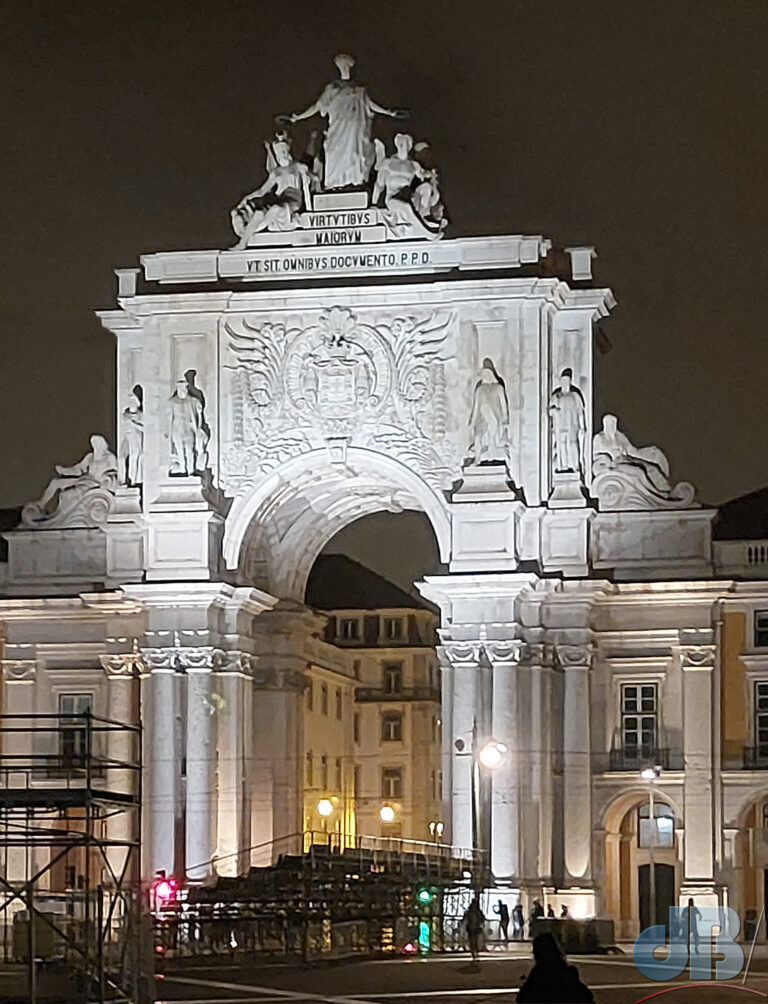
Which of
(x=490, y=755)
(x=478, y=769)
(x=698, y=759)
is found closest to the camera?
(x=490, y=755)

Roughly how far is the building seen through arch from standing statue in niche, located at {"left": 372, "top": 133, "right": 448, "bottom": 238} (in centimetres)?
7

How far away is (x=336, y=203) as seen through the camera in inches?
2650

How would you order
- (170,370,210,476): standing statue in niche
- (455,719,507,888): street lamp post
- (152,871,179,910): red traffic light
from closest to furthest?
1. (455,719,507,888): street lamp post
2. (152,871,179,910): red traffic light
3. (170,370,210,476): standing statue in niche

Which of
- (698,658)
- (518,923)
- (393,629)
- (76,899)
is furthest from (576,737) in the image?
(393,629)

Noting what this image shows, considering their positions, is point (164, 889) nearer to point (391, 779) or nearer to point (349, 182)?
point (349, 182)

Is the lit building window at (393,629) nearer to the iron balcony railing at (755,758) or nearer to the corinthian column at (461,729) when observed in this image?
the iron balcony railing at (755,758)

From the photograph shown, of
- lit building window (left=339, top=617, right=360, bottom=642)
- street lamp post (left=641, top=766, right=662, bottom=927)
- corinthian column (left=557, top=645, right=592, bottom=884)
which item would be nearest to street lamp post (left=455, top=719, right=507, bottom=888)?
corinthian column (left=557, top=645, right=592, bottom=884)

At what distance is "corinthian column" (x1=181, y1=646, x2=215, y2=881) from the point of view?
6581 cm

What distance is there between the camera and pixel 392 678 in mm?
102625

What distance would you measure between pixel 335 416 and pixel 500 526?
512cm

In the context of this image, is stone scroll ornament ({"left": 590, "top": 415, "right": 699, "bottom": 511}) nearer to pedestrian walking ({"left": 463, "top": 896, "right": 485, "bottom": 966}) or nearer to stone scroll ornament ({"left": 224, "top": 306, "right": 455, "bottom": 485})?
stone scroll ornament ({"left": 224, "top": 306, "right": 455, "bottom": 485})

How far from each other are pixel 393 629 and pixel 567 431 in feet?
126

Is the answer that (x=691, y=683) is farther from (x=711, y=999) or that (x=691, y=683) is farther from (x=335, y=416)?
(x=711, y=999)

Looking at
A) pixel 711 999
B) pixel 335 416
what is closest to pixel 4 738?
pixel 335 416
